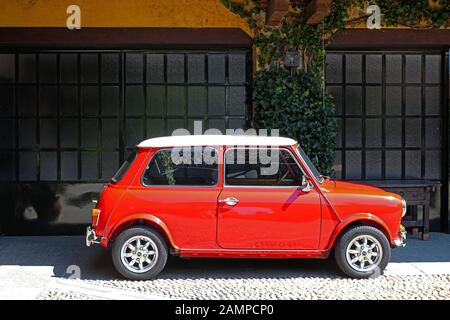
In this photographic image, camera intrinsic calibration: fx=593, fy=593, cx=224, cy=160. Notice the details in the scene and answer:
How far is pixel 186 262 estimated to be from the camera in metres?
7.20

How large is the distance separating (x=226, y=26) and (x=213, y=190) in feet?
11.2

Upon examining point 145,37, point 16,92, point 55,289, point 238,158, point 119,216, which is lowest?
point 55,289

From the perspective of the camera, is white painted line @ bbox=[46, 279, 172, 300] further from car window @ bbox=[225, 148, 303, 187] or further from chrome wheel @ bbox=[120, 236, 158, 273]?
car window @ bbox=[225, 148, 303, 187]

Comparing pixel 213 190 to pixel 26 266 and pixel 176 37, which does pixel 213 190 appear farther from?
pixel 176 37

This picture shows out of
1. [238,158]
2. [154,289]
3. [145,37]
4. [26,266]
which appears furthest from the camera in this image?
[145,37]

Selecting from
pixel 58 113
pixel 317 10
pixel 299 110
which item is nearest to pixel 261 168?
pixel 299 110

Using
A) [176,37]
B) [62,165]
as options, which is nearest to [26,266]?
[62,165]

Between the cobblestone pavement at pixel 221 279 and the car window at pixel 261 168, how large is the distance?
3.44ft

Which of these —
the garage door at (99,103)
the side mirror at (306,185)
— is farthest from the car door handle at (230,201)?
the garage door at (99,103)

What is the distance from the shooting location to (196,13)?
879cm

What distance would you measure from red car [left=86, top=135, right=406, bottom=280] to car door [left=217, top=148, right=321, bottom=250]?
0.01 meters

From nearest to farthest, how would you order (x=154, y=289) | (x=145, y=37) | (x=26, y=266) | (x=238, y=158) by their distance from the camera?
1. (x=154, y=289)
2. (x=238, y=158)
3. (x=26, y=266)
4. (x=145, y=37)

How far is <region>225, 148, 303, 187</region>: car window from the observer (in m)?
6.36

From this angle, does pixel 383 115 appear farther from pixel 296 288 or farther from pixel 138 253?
pixel 138 253
